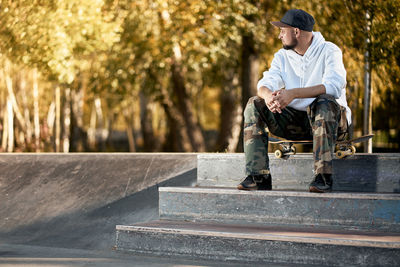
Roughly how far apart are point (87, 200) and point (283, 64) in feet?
7.98

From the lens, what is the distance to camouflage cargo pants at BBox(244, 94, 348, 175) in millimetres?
4340

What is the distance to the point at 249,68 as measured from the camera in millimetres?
13945

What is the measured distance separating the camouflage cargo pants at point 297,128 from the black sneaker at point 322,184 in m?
0.04

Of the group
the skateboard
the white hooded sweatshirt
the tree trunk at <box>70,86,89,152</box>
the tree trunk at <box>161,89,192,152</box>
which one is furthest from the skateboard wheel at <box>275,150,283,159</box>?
the tree trunk at <box>70,86,89,152</box>

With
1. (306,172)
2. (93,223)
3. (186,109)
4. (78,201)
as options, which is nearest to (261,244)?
(306,172)

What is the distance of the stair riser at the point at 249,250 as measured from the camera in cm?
372

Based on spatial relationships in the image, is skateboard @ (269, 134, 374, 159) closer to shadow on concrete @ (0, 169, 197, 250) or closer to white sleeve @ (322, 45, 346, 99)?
white sleeve @ (322, 45, 346, 99)

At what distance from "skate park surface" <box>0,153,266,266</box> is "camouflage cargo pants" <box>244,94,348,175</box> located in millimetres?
1050

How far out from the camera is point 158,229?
4.41m

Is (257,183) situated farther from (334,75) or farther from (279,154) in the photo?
(334,75)

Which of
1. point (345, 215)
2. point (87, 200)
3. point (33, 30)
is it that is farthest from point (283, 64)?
point (33, 30)

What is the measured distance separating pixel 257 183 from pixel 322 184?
0.54 metres

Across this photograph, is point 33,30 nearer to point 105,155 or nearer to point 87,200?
point 105,155

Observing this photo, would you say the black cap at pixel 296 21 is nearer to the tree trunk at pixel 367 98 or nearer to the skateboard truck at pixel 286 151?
the skateboard truck at pixel 286 151
